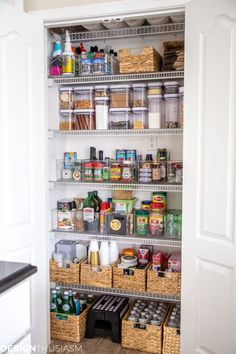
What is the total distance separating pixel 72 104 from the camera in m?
2.65

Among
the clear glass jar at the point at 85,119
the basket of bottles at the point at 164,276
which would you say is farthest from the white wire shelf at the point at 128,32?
the basket of bottles at the point at 164,276

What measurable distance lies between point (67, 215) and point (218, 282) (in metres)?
1.14

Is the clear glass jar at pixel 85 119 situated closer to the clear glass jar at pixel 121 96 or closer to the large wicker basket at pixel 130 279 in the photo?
the clear glass jar at pixel 121 96

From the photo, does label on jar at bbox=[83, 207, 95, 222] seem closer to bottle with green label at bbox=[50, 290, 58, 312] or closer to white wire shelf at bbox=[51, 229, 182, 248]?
white wire shelf at bbox=[51, 229, 182, 248]

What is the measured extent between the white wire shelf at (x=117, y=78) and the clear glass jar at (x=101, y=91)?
0.19ft

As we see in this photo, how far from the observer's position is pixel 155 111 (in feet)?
8.11

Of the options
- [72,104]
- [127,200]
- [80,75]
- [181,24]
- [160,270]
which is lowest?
[160,270]

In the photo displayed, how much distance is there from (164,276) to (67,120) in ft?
4.12

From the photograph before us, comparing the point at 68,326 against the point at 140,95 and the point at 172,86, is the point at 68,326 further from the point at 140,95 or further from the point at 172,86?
the point at 172,86

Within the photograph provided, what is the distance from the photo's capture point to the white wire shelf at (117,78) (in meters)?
2.34

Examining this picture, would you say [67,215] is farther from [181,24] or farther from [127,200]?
[181,24]

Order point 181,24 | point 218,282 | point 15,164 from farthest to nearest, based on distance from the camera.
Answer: point 181,24, point 15,164, point 218,282

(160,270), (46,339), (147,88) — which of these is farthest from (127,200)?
(46,339)

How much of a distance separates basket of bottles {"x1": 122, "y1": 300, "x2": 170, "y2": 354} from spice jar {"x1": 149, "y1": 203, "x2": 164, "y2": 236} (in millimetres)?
546
